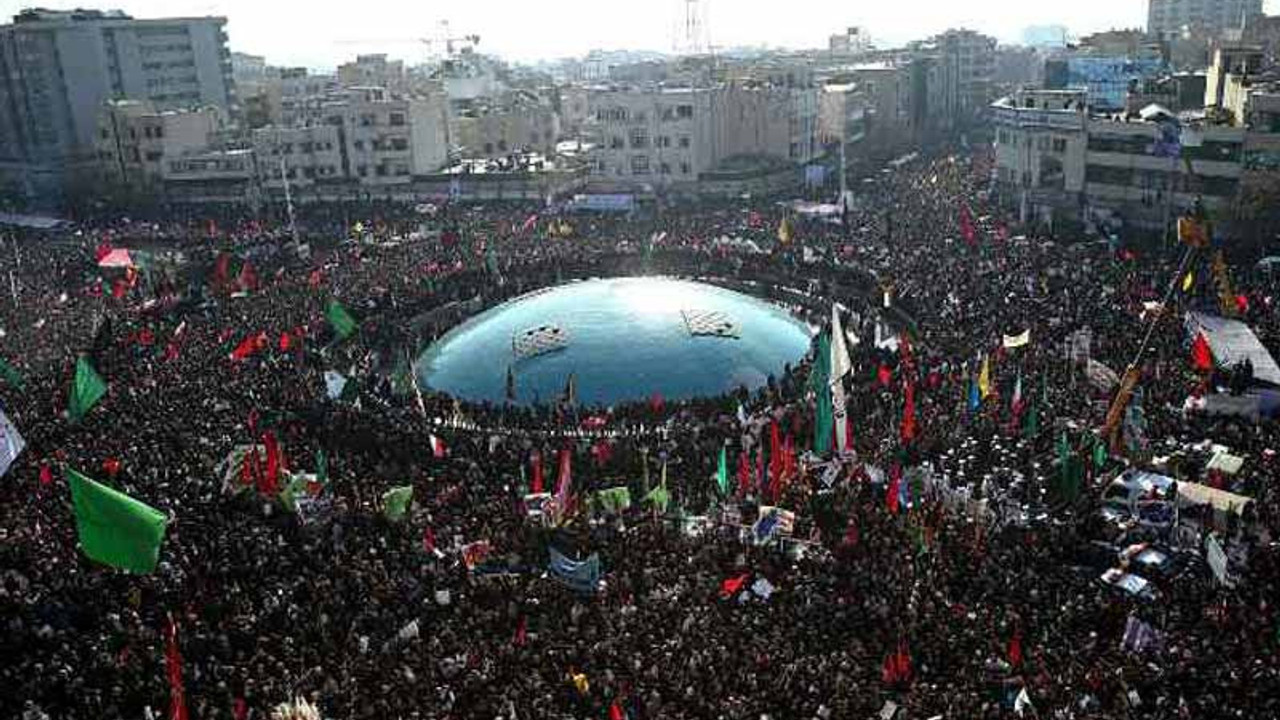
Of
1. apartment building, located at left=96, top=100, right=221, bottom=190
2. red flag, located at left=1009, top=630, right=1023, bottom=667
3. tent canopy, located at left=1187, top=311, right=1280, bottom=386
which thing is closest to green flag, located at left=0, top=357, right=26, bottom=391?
red flag, located at left=1009, top=630, right=1023, bottom=667

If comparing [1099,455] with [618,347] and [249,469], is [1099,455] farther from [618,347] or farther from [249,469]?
[249,469]

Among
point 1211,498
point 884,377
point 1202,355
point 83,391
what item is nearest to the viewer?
point 1211,498

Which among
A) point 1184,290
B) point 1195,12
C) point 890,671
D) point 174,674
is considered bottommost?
point 890,671

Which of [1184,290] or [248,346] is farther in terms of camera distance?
[1184,290]

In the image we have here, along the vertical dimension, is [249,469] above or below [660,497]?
above

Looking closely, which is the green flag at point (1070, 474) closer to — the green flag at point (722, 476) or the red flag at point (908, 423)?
the red flag at point (908, 423)

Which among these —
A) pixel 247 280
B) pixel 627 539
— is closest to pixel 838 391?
pixel 627 539

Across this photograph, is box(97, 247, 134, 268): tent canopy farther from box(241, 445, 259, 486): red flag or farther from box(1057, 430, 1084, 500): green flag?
box(1057, 430, 1084, 500): green flag
